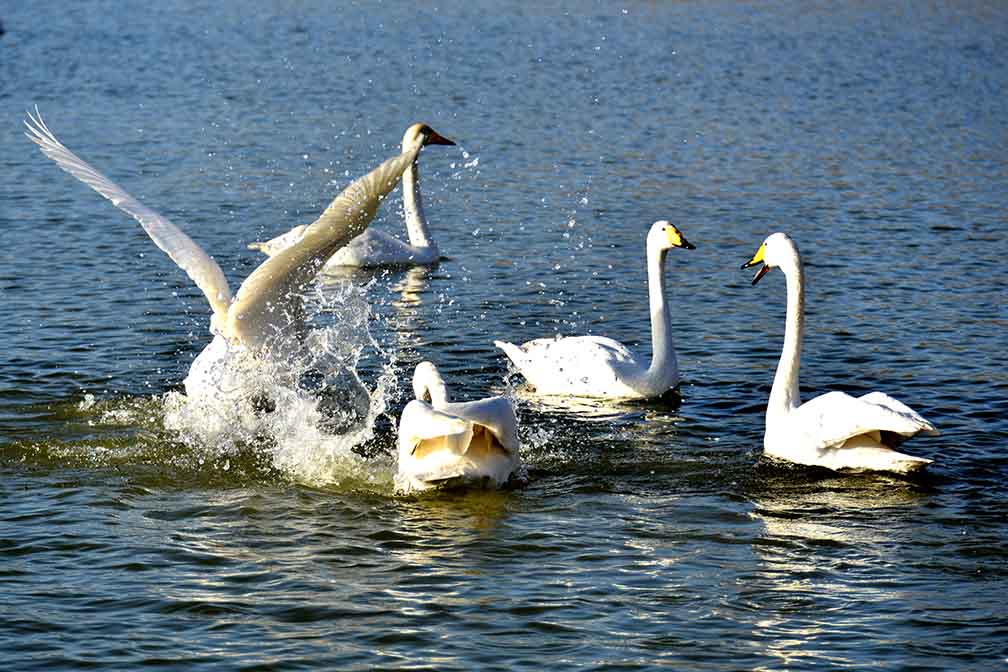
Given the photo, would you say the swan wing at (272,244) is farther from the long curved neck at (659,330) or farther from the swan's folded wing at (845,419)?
the swan's folded wing at (845,419)

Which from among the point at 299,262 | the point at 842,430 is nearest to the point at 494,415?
the point at 299,262

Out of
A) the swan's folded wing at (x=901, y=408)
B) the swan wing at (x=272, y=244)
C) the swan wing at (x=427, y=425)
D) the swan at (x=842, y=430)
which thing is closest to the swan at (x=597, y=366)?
the swan at (x=842, y=430)

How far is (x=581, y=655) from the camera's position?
6.43 metres

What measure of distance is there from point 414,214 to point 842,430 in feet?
25.5

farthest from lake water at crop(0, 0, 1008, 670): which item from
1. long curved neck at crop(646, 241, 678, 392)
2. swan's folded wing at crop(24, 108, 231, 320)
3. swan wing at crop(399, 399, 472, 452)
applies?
swan's folded wing at crop(24, 108, 231, 320)

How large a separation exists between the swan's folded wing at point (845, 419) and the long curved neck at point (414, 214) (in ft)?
23.1

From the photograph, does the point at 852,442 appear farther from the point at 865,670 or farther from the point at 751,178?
the point at 751,178

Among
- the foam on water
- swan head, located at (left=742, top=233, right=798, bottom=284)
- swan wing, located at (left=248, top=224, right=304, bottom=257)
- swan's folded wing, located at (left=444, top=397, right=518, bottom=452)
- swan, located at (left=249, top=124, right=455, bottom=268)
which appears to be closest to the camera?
swan's folded wing, located at (left=444, top=397, right=518, bottom=452)

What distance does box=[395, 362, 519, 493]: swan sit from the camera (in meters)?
8.18

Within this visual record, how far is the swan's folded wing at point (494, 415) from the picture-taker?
8172 millimetres

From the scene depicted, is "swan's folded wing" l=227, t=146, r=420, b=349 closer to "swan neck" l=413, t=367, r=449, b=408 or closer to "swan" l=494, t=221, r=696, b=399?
"swan neck" l=413, t=367, r=449, b=408

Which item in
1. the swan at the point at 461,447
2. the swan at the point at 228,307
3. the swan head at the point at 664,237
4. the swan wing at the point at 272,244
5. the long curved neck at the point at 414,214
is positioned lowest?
the swan at the point at 461,447

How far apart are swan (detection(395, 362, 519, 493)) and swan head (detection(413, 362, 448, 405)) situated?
0.26 meters

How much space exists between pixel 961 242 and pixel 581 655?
9.99 metres
